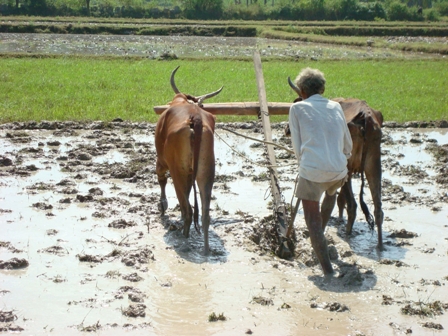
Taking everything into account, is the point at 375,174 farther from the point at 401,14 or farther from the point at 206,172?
the point at 401,14

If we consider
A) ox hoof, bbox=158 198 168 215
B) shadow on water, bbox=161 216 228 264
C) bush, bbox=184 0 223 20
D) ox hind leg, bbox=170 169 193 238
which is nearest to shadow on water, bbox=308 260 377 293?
shadow on water, bbox=161 216 228 264

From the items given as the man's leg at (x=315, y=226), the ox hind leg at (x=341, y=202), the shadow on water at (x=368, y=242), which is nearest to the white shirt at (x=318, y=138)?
the man's leg at (x=315, y=226)

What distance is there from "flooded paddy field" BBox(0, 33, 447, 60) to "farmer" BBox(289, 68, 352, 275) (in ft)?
60.1

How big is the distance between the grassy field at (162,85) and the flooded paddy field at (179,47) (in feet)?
12.2

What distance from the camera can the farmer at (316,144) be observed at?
5.15m

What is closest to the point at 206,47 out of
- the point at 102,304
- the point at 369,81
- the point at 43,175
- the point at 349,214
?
the point at 369,81

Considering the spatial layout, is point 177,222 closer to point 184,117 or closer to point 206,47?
point 184,117

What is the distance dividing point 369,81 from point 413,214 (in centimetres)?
1047

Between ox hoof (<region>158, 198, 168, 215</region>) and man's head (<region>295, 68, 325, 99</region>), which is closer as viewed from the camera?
man's head (<region>295, 68, 325, 99</region>)

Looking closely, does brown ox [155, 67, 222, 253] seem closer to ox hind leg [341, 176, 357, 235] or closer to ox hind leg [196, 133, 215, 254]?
ox hind leg [196, 133, 215, 254]

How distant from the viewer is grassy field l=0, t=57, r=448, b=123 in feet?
41.5

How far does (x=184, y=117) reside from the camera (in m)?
6.34

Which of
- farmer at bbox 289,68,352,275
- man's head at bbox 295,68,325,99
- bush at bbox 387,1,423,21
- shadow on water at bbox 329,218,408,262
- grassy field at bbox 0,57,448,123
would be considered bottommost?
shadow on water at bbox 329,218,408,262

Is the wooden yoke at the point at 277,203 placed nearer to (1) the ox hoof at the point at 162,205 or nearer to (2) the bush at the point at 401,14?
(1) the ox hoof at the point at 162,205
